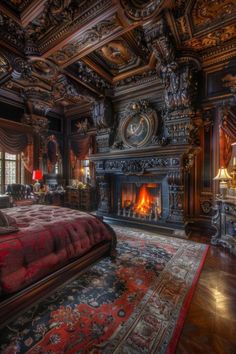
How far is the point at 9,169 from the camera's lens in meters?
6.02

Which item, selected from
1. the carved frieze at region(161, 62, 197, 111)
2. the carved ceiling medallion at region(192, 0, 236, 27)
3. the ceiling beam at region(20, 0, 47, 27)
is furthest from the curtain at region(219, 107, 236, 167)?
the ceiling beam at region(20, 0, 47, 27)

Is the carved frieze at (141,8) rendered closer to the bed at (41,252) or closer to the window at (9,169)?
the bed at (41,252)

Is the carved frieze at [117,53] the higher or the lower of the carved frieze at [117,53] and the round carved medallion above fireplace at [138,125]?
the higher

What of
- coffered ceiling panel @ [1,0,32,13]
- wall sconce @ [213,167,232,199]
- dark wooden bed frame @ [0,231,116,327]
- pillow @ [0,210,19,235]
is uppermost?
coffered ceiling panel @ [1,0,32,13]

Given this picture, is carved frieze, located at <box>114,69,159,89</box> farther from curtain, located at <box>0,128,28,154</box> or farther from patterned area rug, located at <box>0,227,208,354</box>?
patterned area rug, located at <box>0,227,208,354</box>

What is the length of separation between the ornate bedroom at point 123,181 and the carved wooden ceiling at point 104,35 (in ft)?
0.08

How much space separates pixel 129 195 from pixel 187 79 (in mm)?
3326

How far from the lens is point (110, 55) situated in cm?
413

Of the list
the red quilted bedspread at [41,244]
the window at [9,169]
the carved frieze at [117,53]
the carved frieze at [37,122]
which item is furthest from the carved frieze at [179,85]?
the window at [9,169]

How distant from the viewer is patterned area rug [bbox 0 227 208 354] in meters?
1.38

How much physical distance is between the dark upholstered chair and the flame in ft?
10.8

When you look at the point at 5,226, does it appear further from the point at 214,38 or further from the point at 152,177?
the point at 214,38

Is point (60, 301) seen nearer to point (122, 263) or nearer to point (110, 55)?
point (122, 263)

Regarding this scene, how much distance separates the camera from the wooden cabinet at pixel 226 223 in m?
3.09
